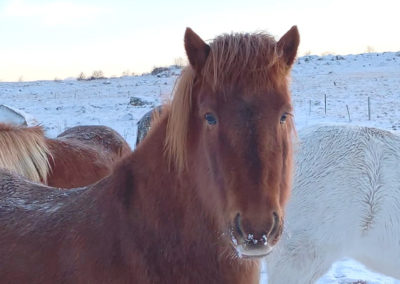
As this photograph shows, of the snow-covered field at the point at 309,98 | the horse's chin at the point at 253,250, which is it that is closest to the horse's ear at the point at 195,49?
the horse's chin at the point at 253,250

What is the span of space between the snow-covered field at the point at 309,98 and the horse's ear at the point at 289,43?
371 centimetres

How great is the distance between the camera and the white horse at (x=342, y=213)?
394 cm

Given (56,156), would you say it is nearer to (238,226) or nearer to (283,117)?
(283,117)

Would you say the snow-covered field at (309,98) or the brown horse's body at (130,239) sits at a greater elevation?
the brown horse's body at (130,239)

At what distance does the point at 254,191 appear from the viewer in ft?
6.57

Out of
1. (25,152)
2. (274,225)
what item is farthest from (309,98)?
(274,225)

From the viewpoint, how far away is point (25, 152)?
15.7ft

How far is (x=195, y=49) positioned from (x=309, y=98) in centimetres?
1686

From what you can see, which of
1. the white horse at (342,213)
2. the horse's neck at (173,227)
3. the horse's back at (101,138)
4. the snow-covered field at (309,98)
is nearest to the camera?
the horse's neck at (173,227)

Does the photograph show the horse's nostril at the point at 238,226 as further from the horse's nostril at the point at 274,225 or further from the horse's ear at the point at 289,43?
the horse's ear at the point at 289,43

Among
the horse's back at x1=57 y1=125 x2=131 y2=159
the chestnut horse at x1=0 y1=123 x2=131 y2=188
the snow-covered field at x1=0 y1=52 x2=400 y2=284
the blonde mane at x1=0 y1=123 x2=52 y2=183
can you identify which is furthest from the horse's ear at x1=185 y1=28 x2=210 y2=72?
the snow-covered field at x1=0 y1=52 x2=400 y2=284

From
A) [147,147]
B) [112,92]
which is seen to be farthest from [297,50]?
[112,92]

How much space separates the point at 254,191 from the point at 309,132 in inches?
94.5

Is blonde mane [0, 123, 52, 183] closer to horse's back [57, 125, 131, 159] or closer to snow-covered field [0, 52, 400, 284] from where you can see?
horse's back [57, 125, 131, 159]
